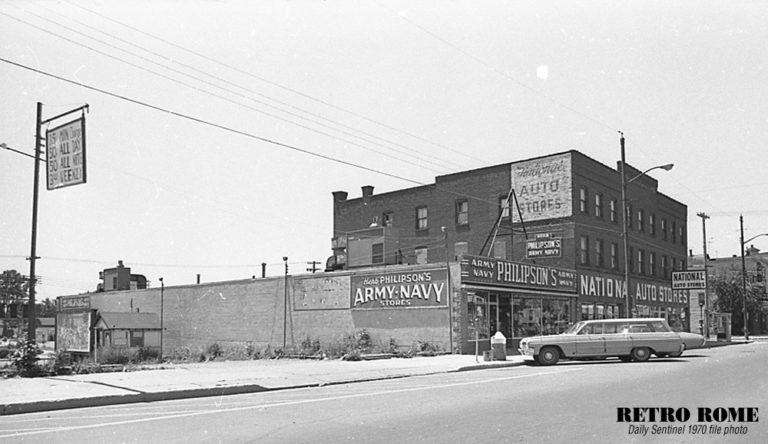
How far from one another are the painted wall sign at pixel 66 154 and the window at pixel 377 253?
26286 mm

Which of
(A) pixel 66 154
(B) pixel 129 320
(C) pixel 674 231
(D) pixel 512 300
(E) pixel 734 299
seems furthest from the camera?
(E) pixel 734 299

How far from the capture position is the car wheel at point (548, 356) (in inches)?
970

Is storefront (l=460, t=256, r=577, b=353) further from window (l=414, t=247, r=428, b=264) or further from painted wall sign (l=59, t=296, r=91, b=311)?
painted wall sign (l=59, t=296, r=91, b=311)

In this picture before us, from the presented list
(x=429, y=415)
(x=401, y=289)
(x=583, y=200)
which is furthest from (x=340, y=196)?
(x=429, y=415)

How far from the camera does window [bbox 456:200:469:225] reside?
46.2 meters

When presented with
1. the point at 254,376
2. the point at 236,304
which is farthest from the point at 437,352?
the point at 236,304

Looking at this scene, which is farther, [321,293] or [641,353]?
[321,293]

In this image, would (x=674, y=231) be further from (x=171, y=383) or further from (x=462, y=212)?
(x=171, y=383)

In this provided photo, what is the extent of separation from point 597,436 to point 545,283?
27811 millimetres

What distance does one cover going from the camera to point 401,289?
32.8m

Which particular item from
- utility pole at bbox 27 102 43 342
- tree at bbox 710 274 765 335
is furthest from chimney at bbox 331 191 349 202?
tree at bbox 710 274 765 335

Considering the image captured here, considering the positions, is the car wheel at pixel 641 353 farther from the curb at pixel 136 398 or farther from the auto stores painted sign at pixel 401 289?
the curb at pixel 136 398

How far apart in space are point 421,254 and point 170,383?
31.8 m

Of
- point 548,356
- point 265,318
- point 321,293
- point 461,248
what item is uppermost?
point 461,248
